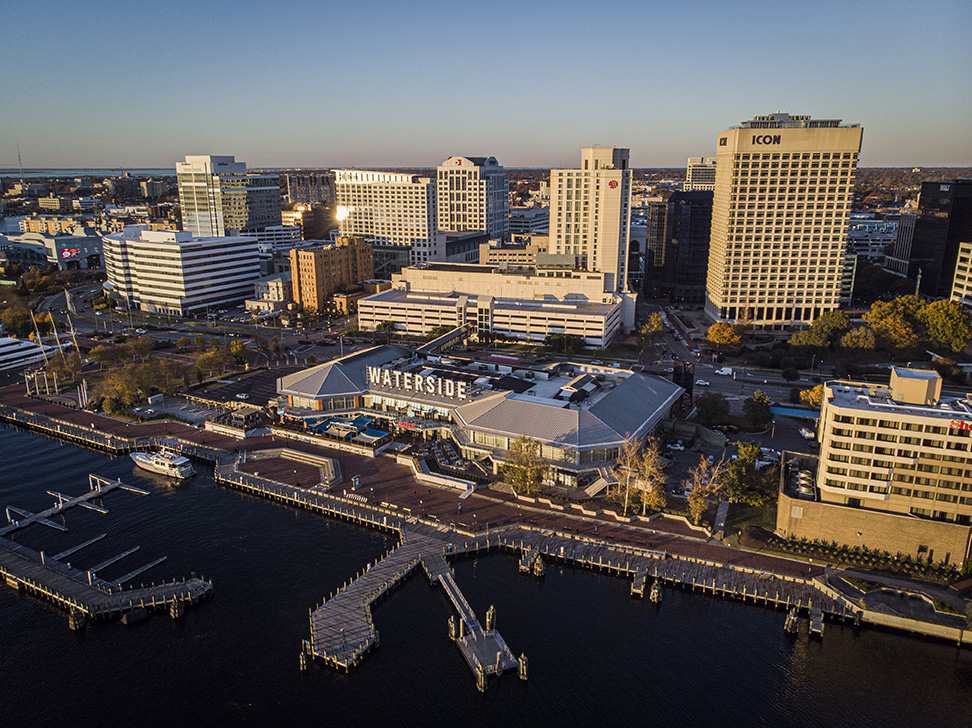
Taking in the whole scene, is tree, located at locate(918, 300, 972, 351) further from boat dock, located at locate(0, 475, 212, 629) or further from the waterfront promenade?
boat dock, located at locate(0, 475, 212, 629)

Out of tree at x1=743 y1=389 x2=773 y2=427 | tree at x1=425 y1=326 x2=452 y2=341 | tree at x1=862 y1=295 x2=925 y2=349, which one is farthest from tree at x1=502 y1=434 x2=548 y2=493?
tree at x1=862 y1=295 x2=925 y2=349

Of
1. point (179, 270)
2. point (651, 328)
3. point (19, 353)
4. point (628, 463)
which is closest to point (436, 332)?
point (651, 328)

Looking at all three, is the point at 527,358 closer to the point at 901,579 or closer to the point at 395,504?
the point at 395,504

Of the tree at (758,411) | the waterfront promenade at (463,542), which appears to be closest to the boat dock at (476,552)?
the waterfront promenade at (463,542)

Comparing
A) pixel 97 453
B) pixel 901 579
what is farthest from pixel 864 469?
pixel 97 453

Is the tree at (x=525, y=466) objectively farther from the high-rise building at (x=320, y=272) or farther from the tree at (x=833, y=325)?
the high-rise building at (x=320, y=272)

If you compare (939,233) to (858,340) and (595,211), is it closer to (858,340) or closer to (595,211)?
(858,340)
